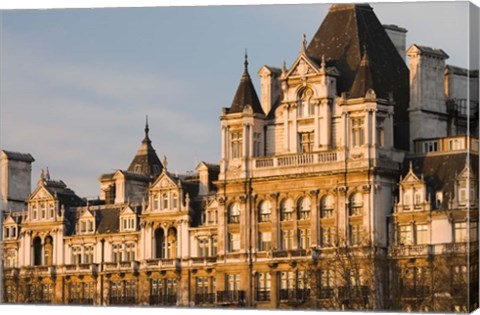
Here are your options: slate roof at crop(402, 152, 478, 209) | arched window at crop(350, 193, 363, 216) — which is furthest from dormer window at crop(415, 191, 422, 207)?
arched window at crop(350, 193, 363, 216)

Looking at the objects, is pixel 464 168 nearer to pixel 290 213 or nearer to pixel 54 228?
pixel 290 213

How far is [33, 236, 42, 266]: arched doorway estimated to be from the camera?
118m

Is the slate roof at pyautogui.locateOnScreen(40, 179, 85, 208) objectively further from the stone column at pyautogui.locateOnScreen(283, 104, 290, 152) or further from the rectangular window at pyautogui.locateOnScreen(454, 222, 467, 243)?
the rectangular window at pyautogui.locateOnScreen(454, 222, 467, 243)

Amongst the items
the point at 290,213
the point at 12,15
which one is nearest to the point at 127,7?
the point at 12,15

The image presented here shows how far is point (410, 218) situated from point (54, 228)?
67.3 ft

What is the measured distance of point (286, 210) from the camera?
10756 centimetres

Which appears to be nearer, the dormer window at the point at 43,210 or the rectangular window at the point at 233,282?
the rectangular window at the point at 233,282

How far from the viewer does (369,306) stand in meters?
100

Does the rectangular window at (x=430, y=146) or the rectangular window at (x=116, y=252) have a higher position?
the rectangular window at (x=430, y=146)

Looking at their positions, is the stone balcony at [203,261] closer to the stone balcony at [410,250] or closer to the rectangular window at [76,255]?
the rectangular window at [76,255]

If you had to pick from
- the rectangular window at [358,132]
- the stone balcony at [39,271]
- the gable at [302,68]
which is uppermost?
the gable at [302,68]

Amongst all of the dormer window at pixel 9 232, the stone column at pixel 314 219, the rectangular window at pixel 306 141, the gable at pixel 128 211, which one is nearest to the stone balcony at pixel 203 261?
the gable at pixel 128 211

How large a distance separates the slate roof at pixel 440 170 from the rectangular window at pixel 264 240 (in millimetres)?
6628

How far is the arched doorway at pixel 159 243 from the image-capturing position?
11306 cm
